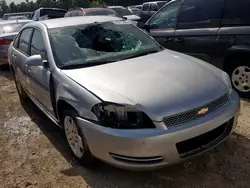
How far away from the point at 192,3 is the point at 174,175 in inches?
135

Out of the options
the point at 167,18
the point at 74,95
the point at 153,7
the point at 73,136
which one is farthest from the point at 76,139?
the point at 153,7

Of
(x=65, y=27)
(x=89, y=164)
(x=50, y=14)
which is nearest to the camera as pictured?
(x=89, y=164)

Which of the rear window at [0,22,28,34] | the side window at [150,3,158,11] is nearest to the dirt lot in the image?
the rear window at [0,22,28,34]

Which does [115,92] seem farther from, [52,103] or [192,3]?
[192,3]

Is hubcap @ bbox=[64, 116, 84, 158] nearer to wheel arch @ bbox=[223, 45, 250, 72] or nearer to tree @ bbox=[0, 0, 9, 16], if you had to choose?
Result: wheel arch @ bbox=[223, 45, 250, 72]

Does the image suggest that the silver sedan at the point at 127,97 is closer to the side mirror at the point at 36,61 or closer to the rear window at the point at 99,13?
the side mirror at the point at 36,61

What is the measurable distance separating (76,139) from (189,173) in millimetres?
1211

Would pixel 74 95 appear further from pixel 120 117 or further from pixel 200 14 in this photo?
pixel 200 14

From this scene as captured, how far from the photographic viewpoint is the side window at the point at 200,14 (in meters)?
5.02

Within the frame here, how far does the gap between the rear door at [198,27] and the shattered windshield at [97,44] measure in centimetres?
131

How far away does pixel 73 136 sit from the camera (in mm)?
3391

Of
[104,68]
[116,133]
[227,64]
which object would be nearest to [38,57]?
[104,68]

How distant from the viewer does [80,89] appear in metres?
3.03

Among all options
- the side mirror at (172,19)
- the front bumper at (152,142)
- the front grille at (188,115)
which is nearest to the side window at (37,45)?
the front bumper at (152,142)
